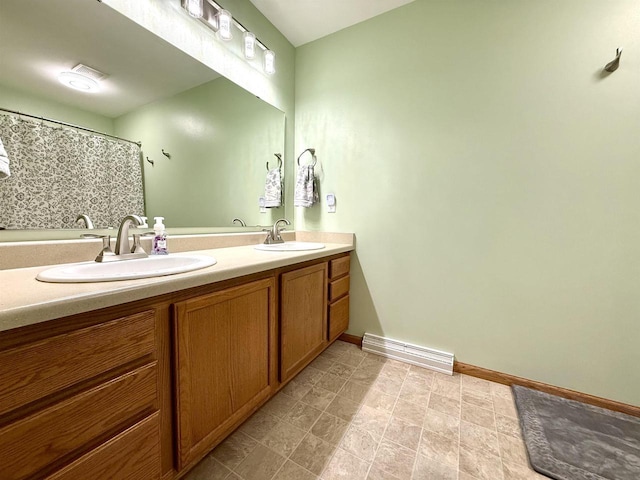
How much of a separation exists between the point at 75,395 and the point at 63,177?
848mm

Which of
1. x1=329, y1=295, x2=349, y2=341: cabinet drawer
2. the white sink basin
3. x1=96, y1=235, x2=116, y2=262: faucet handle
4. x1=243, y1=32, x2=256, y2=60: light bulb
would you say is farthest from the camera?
x1=329, y1=295, x2=349, y2=341: cabinet drawer

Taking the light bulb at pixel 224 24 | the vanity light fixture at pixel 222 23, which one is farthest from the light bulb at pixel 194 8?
the light bulb at pixel 224 24

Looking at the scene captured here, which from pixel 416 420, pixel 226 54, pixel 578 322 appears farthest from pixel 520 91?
pixel 416 420

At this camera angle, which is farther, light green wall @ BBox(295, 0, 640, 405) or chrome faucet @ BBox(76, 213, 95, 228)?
light green wall @ BBox(295, 0, 640, 405)

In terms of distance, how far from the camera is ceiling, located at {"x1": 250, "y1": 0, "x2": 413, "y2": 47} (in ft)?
5.43

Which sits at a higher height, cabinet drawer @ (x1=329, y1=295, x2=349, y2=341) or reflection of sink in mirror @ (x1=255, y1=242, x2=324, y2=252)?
reflection of sink in mirror @ (x1=255, y1=242, x2=324, y2=252)

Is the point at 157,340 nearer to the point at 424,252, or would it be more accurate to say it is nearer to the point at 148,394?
the point at 148,394

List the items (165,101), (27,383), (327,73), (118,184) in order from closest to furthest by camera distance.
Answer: (27,383) → (118,184) → (165,101) → (327,73)

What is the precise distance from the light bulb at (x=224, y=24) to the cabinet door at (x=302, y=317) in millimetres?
1414

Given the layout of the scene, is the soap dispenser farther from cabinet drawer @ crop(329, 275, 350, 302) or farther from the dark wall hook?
the dark wall hook

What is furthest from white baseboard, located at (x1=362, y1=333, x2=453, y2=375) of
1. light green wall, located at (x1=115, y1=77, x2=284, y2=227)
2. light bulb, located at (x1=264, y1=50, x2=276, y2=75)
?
light bulb, located at (x1=264, y1=50, x2=276, y2=75)

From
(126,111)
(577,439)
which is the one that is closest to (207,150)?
(126,111)

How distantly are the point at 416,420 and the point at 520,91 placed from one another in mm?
1851

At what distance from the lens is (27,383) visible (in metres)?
0.48
